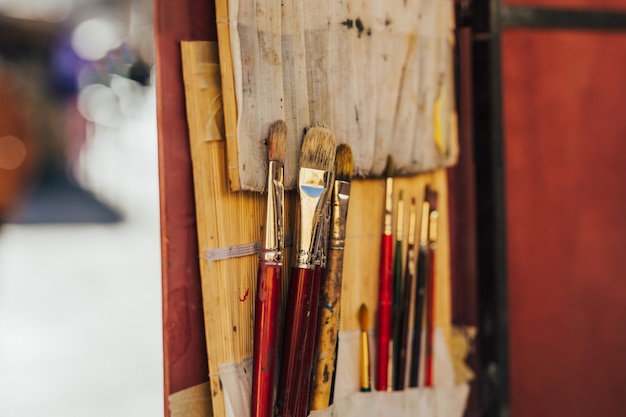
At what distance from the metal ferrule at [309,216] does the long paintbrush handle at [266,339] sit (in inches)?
1.4

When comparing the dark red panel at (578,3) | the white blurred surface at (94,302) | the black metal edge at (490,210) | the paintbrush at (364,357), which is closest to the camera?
the paintbrush at (364,357)

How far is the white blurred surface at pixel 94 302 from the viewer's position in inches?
74.2

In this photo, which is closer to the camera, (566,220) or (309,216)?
(309,216)

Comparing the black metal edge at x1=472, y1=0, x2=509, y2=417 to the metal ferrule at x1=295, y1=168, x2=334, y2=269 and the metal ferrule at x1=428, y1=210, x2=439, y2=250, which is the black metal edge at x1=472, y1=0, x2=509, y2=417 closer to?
the metal ferrule at x1=428, y1=210, x2=439, y2=250

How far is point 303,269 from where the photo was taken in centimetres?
68

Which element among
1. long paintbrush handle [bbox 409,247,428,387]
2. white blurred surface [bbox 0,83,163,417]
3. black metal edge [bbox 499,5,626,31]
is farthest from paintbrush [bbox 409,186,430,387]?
white blurred surface [bbox 0,83,163,417]

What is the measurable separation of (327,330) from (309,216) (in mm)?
149

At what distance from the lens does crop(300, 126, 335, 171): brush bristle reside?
2.25ft

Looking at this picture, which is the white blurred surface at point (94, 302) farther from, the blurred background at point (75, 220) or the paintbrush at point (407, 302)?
the paintbrush at point (407, 302)

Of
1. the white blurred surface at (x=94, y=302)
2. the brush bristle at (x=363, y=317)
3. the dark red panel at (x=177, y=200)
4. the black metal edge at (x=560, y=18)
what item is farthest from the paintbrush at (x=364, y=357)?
the white blurred surface at (x=94, y=302)

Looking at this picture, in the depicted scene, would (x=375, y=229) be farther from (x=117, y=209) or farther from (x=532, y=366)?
(x=117, y=209)

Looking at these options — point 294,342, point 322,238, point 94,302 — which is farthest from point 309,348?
point 94,302

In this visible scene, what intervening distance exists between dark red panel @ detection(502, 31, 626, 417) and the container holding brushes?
0.91 feet

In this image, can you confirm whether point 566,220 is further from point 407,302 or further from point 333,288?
point 333,288
